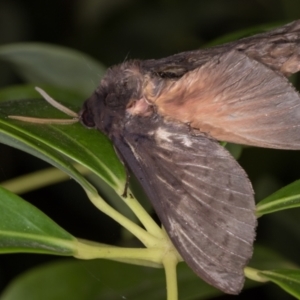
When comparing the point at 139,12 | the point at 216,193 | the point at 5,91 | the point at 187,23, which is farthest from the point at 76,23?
the point at 216,193

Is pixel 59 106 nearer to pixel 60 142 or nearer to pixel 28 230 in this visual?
pixel 60 142

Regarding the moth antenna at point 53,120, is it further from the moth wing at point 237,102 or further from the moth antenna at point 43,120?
the moth wing at point 237,102

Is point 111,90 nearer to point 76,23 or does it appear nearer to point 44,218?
point 44,218

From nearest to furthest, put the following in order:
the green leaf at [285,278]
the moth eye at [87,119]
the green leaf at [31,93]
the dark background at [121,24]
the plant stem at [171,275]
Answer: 1. the plant stem at [171,275]
2. the green leaf at [285,278]
3. the moth eye at [87,119]
4. the green leaf at [31,93]
5. the dark background at [121,24]

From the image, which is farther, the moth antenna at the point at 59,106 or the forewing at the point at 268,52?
the moth antenna at the point at 59,106

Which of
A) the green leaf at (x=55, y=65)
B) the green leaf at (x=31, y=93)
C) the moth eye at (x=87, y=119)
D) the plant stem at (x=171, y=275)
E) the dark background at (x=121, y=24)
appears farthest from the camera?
the dark background at (x=121, y=24)

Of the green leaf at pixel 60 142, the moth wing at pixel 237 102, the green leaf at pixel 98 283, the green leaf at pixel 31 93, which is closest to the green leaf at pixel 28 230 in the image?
the green leaf at pixel 60 142
